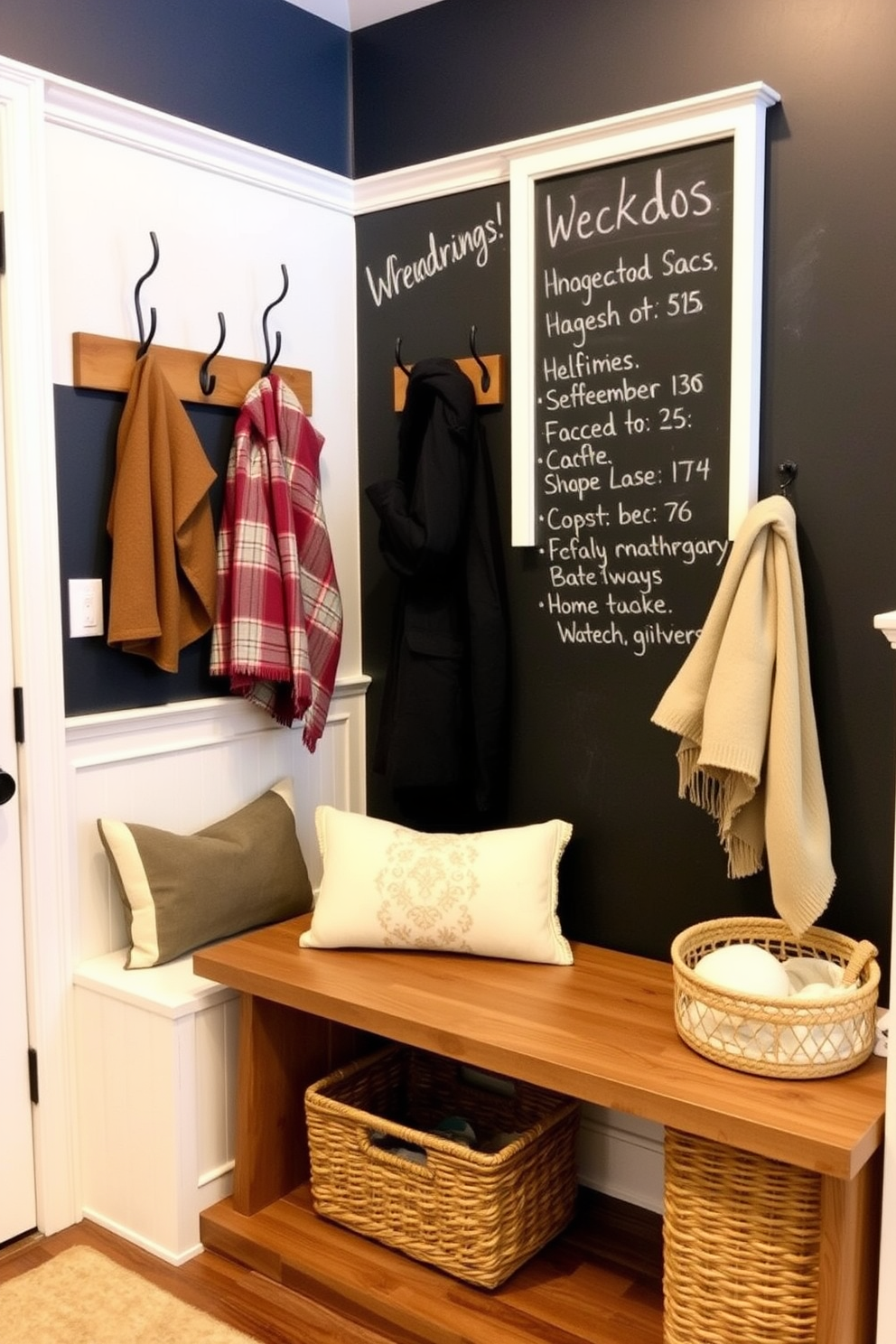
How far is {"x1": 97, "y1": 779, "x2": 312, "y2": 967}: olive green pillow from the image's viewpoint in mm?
2400

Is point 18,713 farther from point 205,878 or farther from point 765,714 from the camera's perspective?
point 765,714

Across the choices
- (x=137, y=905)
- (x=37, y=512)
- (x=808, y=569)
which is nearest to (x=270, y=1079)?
(x=137, y=905)

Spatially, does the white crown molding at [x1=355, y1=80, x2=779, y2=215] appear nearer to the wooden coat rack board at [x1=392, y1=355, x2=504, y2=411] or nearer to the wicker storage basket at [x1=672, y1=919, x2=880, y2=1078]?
the wooden coat rack board at [x1=392, y1=355, x2=504, y2=411]

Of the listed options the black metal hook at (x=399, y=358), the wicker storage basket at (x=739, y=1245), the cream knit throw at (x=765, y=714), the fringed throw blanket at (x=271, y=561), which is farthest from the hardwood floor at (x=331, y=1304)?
the black metal hook at (x=399, y=358)

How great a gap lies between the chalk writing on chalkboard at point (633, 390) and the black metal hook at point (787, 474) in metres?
0.10

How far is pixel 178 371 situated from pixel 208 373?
0.08m

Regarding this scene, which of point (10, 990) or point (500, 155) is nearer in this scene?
point (10, 990)

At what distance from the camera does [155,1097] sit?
2.33 m

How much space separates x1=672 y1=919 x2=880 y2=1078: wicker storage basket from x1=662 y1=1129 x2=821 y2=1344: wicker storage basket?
0.46 feet

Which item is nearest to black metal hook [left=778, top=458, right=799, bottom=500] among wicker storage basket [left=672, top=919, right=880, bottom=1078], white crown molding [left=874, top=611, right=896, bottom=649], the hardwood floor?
white crown molding [left=874, top=611, right=896, bottom=649]

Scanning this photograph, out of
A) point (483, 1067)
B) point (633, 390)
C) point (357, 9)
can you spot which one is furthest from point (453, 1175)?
point (357, 9)

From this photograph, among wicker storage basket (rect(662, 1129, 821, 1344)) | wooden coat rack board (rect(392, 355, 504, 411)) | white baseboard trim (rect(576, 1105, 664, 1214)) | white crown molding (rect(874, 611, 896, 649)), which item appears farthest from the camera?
wooden coat rack board (rect(392, 355, 504, 411))

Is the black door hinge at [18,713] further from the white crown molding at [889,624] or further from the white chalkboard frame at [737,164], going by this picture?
the white crown molding at [889,624]

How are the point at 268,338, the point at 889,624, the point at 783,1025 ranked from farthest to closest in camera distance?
the point at 268,338 < the point at 783,1025 < the point at 889,624
